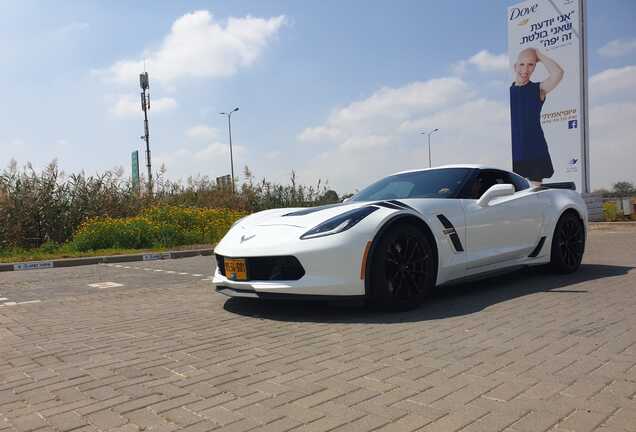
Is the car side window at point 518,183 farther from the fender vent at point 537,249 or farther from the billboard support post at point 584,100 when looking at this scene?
the billboard support post at point 584,100

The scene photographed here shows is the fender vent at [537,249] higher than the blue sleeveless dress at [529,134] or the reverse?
the reverse

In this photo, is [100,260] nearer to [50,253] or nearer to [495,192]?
[50,253]

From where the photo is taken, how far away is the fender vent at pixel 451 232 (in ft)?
15.2

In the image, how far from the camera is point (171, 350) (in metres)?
3.28

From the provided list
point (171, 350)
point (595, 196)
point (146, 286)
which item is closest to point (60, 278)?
point (146, 286)

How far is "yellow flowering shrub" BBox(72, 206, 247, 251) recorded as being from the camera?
41.2 feet

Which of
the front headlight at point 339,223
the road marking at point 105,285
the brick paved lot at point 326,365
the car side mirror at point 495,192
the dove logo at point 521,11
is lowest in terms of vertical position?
the road marking at point 105,285

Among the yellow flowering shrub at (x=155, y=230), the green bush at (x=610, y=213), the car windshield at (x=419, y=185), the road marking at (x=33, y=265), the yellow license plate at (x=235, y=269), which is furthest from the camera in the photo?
the green bush at (x=610, y=213)

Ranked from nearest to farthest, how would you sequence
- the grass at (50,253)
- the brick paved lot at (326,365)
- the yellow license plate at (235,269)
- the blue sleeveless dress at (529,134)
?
1. the brick paved lot at (326,365)
2. the yellow license plate at (235,269)
3. the grass at (50,253)
4. the blue sleeveless dress at (529,134)

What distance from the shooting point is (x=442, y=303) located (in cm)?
461

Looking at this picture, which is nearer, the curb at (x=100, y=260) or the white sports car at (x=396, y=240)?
the white sports car at (x=396, y=240)

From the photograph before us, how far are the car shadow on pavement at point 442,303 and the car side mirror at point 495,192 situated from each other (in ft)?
2.89

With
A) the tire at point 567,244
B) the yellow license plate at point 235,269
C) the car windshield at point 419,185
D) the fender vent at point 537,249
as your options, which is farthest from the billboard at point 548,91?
the yellow license plate at point 235,269

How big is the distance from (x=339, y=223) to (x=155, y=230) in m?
9.92
